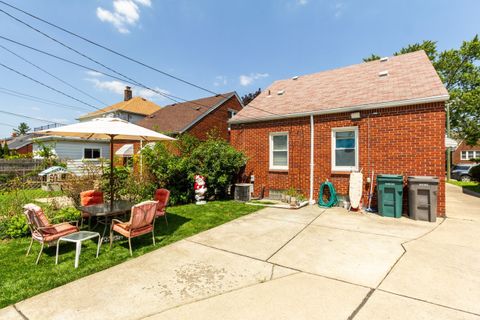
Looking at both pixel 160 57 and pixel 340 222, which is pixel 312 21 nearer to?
pixel 160 57

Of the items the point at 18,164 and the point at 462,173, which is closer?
the point at 18,164

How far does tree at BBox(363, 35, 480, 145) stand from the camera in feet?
69.1

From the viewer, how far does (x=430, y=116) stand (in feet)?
23.4

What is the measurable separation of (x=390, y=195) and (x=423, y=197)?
799 mm

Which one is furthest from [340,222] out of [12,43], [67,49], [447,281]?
[12,43]

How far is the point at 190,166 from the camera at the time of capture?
964 cm

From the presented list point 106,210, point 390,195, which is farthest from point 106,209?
point 390,195

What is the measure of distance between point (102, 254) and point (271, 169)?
293 inches

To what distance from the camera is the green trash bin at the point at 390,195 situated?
7.01 metres

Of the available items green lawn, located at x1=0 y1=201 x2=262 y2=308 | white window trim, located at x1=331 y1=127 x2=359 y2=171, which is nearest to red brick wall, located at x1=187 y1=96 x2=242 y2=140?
white window trim, located at x1=331 y1=127 x2=359 y2=171

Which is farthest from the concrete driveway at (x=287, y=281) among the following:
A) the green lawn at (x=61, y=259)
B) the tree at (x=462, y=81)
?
the tree at (x=462, y=81)

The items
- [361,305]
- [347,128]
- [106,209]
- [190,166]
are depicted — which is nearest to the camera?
[361,305]

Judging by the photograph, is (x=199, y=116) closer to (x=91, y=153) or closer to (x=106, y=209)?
(x=91, y=153)

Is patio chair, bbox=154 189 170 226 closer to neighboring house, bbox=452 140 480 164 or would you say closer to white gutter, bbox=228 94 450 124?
white gutter, bbox=228 94 450 124
